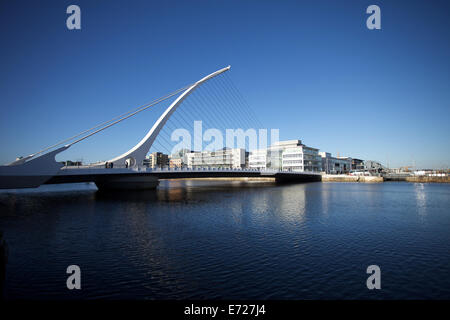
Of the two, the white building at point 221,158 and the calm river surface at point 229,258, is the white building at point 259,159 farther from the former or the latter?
the calm river surface at point 229,258

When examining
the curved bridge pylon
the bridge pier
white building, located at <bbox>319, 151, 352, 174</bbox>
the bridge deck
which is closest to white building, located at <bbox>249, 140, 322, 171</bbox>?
white building, located at <bbox>319, 151, 352, 174</bbox>

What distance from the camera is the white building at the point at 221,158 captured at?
130m

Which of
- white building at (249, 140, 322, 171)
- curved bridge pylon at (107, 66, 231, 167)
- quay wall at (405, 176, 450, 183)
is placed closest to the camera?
curved bridge pylon at (107, 66, 231, 167)

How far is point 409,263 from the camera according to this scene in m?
8.72

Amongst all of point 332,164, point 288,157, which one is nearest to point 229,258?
point 288,157

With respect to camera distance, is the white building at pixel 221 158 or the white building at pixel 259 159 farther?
the white building at pixel 221 158

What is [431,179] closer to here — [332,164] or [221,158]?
[332,164]

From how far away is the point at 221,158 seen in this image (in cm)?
13425

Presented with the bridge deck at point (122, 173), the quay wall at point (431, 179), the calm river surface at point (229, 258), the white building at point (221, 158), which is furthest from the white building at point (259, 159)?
the calm river surface at point (229, 258)

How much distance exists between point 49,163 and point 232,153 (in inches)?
4259

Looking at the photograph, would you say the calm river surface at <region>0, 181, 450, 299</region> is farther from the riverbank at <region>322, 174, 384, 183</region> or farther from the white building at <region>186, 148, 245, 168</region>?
the white building at <region>186, 148, 245, 168</region>

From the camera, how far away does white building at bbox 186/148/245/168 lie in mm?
129750
